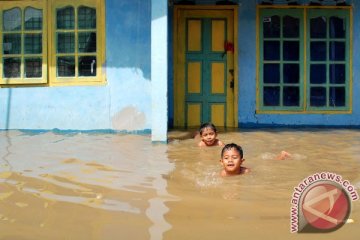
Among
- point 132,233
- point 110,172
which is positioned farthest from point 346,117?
point 132,233

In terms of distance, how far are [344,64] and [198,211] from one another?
22.7ft

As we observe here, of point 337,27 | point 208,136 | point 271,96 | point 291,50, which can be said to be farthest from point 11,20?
point 337,27

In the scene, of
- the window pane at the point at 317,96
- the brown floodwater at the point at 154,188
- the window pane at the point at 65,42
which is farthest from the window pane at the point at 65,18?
the window pane at the point at 317,96

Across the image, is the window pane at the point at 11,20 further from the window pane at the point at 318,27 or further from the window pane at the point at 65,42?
the window pane at the point at 318,27

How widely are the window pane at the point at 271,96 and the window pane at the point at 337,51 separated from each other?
3.91ft

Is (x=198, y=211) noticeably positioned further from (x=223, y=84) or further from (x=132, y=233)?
(x=223, y=84)

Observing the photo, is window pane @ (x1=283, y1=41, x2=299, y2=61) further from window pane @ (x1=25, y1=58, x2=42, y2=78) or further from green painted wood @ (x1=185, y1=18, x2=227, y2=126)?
window pane @ (x1=25, y1=58, x2=42, y2=78)

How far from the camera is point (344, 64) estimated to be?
958 centimetres

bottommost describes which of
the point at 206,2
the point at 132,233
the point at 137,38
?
the point at 132,233

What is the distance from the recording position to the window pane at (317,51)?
9.55 metres

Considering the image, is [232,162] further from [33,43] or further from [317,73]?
[33,43]

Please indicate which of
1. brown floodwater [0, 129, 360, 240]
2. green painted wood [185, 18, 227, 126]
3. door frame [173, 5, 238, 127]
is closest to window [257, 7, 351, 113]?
door frame [173, 5, 238, 127]

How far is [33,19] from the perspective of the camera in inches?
357

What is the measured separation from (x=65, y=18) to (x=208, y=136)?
370cm
